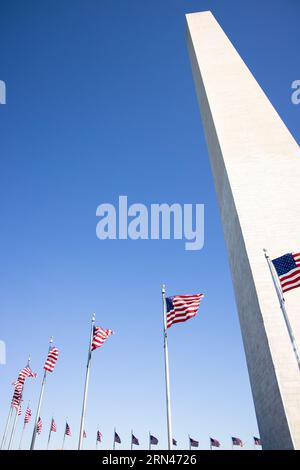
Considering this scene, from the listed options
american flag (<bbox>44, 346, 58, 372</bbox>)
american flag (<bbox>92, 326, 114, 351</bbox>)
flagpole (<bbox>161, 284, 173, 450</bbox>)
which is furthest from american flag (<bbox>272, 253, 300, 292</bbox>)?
american flag (<bbox>44, 346, 58, 372</bbox>)

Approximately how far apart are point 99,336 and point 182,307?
5884mm

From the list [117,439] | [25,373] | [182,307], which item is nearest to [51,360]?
[25,373]

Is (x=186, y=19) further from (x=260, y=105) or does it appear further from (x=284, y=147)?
(x=284, y=147)

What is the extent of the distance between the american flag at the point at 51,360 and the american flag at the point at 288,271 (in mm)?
15932

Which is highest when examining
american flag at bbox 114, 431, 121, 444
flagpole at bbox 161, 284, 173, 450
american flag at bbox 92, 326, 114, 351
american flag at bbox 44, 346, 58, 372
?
american flag at bbox 114, 431, 121, 444

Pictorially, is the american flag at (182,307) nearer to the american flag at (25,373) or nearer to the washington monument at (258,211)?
the washington monument at (258,211)

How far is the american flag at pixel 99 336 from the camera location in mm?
16562

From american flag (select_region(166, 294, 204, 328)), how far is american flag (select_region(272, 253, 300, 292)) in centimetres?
344

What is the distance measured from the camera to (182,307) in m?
13.1

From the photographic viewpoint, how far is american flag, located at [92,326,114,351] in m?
16.6

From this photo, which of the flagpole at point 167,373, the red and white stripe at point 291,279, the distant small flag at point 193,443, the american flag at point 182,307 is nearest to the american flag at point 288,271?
the red and white stripe at point 291,279

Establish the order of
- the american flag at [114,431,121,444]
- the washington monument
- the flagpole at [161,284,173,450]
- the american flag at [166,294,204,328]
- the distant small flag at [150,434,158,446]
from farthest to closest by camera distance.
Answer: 1. the american flag at [114,431,121,444]
2. the distant small flag at [150,434,158,446]
3. the washington monument
4. the american flag at [166,294,204,328]
5. the flagpole at [161,284,173,450]

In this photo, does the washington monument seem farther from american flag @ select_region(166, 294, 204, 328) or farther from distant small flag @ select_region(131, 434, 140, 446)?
distant small flag @ select_region(131, 434, 140, 446)

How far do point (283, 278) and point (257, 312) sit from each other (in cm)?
453
